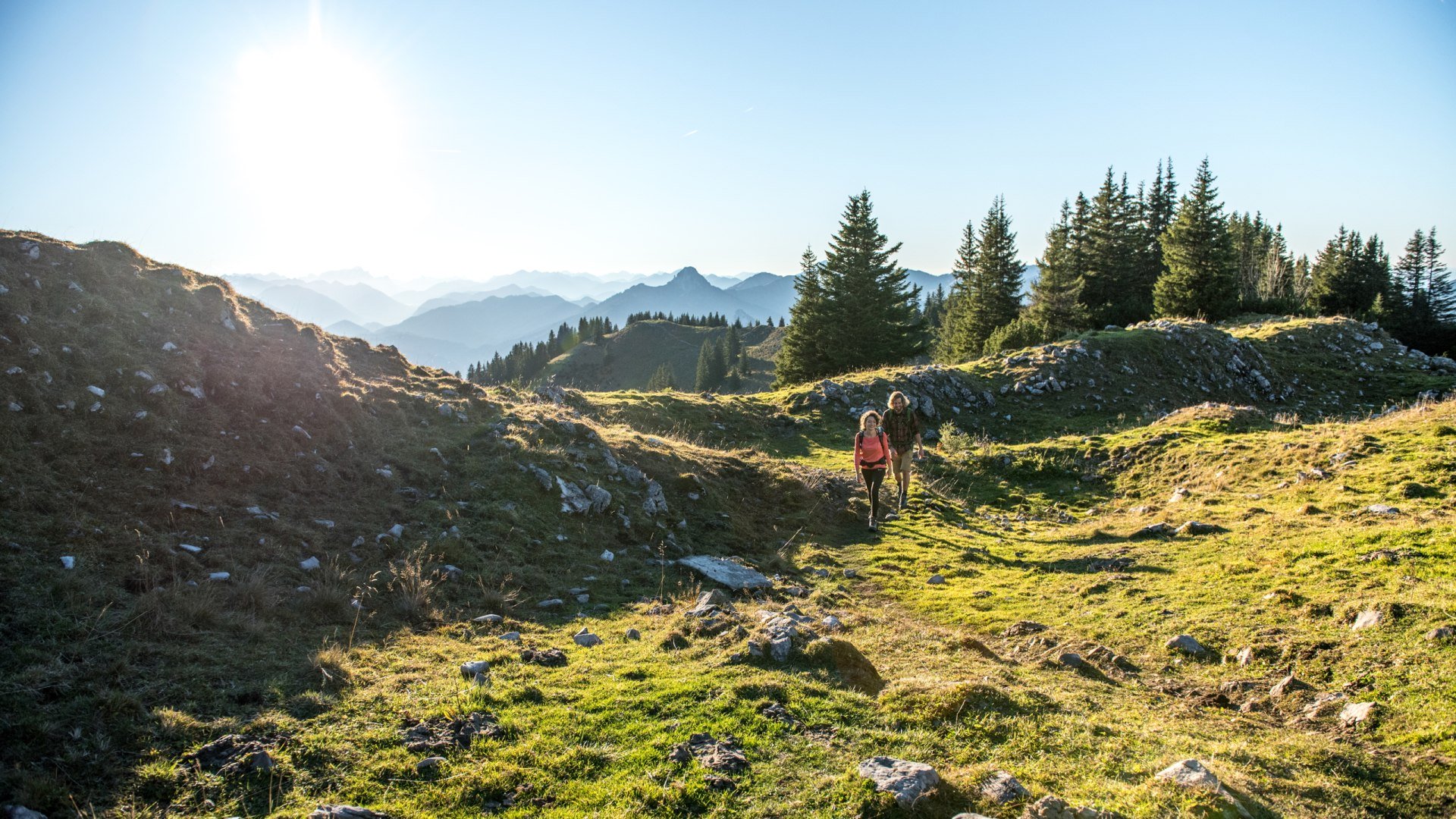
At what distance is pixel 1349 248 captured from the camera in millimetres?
65562

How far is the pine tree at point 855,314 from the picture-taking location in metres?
46.7

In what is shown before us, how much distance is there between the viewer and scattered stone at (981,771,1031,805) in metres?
4.63

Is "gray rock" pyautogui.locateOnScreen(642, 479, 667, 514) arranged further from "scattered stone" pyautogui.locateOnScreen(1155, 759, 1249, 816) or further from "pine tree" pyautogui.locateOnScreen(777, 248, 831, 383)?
"pine tree" pyautogui.locateOnScreen(777, 248, 831, 383)

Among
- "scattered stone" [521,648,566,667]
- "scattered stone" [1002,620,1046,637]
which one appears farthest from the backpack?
"scattered stone" [521,648,566,667]

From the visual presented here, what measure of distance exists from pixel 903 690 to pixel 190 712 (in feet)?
20.9

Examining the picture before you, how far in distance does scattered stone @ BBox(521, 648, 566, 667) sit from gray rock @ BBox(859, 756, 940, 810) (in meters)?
3.81

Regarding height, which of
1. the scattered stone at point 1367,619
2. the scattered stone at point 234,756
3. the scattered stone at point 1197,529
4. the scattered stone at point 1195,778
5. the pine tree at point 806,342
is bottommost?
the scattered stone at point 234,756

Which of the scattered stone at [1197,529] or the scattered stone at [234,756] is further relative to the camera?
the scattered stone at [1197,529]

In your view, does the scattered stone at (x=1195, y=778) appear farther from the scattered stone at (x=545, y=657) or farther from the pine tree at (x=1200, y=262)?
the pine tree at (x=1200, y=262)

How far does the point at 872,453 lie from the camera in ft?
48.3

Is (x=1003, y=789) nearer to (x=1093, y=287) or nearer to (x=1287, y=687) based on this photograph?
(x=1287, y=687)

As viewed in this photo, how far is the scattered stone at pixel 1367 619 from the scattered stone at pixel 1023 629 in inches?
126

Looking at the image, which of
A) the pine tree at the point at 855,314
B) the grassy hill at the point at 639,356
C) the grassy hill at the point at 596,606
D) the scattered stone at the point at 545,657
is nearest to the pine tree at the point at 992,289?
the pine tree at the point at 855,314

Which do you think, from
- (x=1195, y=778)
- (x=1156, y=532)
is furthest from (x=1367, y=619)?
(x=1156, y=532)
